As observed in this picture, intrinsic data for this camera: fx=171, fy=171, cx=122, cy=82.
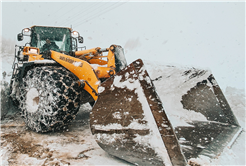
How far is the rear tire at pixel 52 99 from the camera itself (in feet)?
7.17

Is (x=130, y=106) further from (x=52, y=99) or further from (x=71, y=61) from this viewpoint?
(x=71, y=61)

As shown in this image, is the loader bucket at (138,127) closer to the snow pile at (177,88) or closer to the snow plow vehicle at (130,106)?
the snow plow vehicle at (130,106)

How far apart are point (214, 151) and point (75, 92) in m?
1.75

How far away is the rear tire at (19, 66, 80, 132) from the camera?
7.17 feet

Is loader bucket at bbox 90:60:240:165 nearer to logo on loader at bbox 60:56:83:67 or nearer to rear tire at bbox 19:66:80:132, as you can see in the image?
rear tire at bbox 19:66:80:132

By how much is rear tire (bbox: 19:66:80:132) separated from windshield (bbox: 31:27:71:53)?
188 centimetres

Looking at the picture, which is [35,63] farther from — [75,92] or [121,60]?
[121,60]

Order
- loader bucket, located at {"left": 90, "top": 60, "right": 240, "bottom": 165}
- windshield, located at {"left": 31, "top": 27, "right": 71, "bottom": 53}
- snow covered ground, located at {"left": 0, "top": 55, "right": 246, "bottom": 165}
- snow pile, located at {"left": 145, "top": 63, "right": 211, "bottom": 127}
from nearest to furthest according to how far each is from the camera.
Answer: loader bucket, located at {"left": 90, "top": 60, "right": 240, "bottom": 165} < snow covered ground, located at {"left": 0, "top": 55, "right": 246, "bottom": 165} < snow pile, located at {"left": 145, "top": 63, "right": 211, "bottom": 127} < windshield, located at {"left": 31, "top": 27, "right": 71, "bottom": 53}

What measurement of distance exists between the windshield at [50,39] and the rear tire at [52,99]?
6.18ft

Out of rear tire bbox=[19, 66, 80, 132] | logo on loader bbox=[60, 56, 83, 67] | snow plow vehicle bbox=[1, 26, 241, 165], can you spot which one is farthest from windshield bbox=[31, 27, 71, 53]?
rear tire bbox=[19, 66, 80, 132]

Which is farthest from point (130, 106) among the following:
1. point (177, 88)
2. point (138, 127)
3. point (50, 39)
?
point (50, 39)

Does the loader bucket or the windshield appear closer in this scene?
the loader bucket

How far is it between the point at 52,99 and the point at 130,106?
3.75ft

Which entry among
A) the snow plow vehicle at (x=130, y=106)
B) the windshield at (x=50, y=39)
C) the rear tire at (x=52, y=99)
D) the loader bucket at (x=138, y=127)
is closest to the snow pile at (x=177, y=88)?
the snow plow vehicle at (x=130, y=106)
